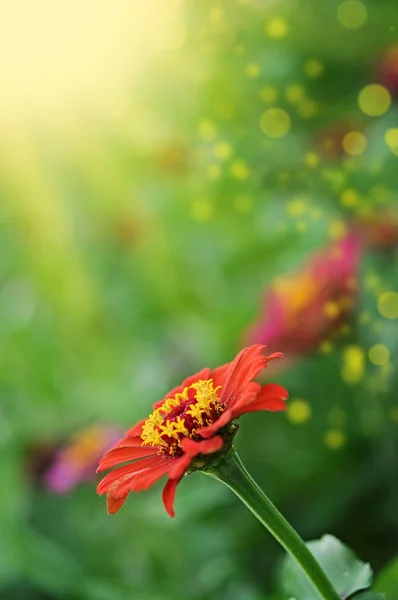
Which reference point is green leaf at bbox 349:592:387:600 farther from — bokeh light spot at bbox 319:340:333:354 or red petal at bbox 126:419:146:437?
bokeh light spot at bbox 319:340:333:354

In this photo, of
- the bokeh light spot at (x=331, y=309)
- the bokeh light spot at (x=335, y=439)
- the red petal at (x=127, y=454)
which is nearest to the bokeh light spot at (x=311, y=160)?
the bokeh light spot at (x=331, y=309)

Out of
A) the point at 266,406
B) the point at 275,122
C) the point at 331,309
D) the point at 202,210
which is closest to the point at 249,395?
the point at 266,406

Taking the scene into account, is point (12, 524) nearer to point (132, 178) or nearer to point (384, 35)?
point (132, 178)

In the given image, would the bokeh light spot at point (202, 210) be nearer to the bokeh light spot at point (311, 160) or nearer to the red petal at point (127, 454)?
the bokeh light spot at point (311, 160)

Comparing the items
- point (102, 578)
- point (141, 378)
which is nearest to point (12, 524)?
point (102, 578)

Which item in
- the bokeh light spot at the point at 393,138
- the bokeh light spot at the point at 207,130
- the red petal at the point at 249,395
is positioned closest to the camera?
the red petal at the point at 249,395

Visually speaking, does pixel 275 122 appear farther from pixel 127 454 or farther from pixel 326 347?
pixel 127 454

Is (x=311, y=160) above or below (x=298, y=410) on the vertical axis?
above
